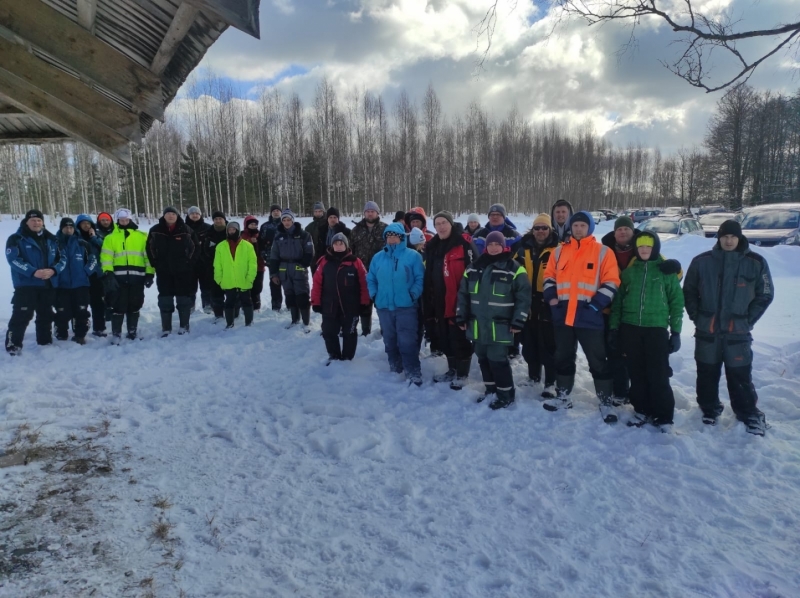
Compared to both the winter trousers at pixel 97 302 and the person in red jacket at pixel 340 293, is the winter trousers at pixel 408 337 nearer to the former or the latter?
the person in red jacket at pixel 340 293

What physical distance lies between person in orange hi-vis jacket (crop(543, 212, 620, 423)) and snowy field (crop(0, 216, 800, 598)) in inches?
14.3

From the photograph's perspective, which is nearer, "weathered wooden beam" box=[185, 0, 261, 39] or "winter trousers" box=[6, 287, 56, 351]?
"weathered wooden beam" box=[185, 0, 261, 39]

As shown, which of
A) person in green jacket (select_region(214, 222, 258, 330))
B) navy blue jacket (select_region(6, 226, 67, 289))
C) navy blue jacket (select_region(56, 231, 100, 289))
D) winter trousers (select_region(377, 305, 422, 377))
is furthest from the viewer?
person in green jacket (select_region(214, 222, 258, 330))

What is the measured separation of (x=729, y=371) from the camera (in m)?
4.31

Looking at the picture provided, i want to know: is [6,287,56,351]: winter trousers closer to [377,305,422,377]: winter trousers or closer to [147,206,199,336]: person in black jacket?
[147,206,199,336]: person in black jacket

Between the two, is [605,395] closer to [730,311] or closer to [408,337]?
[730,311]

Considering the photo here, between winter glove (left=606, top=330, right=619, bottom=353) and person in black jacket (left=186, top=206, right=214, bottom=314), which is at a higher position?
person in black jacket (left=186, top=206, right=214, bottom=314)

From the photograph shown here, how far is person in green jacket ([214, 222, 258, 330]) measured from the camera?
7891 millimetres

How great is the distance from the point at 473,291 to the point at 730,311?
2366 mm

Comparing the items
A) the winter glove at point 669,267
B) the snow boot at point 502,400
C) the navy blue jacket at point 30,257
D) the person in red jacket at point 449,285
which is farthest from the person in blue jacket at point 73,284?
the winter glove at point 669,267

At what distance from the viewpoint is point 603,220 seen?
4631cm

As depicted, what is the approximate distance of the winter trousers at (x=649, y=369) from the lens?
4266mm

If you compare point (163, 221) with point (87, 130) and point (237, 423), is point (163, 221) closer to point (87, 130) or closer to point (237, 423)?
point (87, 130)

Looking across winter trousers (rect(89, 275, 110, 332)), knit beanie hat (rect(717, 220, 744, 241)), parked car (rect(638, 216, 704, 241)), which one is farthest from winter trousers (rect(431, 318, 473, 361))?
parked car (rect(638, 216, 704, 241))
